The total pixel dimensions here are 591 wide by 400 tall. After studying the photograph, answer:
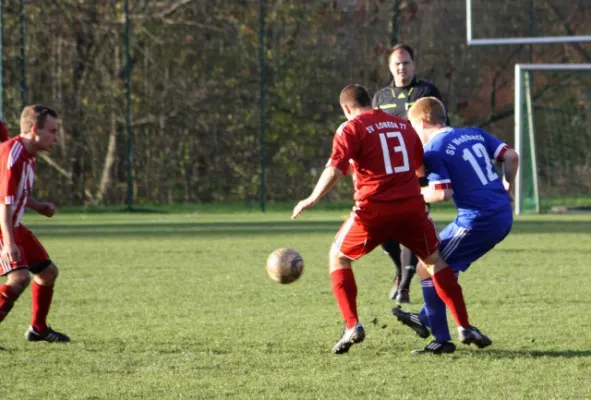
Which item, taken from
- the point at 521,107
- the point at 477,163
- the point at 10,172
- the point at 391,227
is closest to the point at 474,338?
the point at 391,227

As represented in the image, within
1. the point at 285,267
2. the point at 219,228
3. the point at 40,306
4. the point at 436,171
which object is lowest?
the point at 219,228

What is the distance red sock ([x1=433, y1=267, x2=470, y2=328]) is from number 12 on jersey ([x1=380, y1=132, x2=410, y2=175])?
2.04 feet

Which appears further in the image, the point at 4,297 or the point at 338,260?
the point at 4,297

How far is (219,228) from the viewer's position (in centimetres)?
1561

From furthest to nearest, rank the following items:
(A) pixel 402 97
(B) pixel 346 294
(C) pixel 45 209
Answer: (A) pixel 402 97
(C) pixel 45 209
(B) pixel 346 294

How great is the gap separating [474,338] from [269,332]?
1.42 meters

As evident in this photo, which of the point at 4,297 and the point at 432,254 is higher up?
the point at 432,254

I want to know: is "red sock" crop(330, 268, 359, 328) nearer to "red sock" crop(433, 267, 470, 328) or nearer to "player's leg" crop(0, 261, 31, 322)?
"red sock" crop(433, 267, 470, 328)

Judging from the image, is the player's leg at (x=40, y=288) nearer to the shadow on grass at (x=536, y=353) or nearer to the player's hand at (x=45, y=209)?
the player's hand at (x=45, y=209)

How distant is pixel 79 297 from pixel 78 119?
36.9ft

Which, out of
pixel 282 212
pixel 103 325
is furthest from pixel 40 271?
pixel 282 212

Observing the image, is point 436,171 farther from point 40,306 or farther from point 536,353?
point 40,306

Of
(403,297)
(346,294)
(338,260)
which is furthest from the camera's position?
(403,297)

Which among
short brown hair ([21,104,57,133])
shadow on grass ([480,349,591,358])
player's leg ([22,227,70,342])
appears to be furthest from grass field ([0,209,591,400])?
short brown hair ([21,104,57,133])
